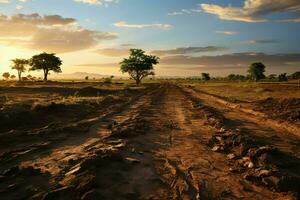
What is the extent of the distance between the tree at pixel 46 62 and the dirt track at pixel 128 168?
3260 inches

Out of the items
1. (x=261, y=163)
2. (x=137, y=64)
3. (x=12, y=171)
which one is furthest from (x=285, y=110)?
(x=137, y=64)

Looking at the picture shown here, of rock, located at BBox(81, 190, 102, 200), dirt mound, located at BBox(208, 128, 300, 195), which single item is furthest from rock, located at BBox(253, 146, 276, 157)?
rock, located at BBox(81, 190, 102, 200)

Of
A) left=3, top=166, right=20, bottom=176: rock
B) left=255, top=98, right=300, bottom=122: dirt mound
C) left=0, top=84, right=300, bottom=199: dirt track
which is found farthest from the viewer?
left=255, top=98, right=300, bottom=122: dirt mound

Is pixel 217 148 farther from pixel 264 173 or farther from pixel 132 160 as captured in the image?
pixel 132 160

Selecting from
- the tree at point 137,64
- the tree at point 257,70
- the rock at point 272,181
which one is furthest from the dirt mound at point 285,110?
the tree at point 257,70

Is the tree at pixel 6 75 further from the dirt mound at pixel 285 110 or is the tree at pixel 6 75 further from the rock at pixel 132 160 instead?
the rock at pixel 132 160

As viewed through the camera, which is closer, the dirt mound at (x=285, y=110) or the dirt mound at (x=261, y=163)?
the dirt mound at (x=261, y=163)

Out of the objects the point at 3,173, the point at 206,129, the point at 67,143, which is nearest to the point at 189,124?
the point at 206,129

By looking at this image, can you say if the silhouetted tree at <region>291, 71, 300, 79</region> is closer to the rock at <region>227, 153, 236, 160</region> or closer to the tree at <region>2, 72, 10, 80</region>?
the tree at <region>2, 72, 10, 80</region>

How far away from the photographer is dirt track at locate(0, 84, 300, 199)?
6.48 metres

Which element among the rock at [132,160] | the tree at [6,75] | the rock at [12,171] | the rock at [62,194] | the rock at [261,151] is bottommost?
the rock at [132,160]

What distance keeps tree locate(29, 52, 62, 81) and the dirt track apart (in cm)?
8281

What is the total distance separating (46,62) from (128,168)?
88.4 metres

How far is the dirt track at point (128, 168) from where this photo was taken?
6484 millimetres
